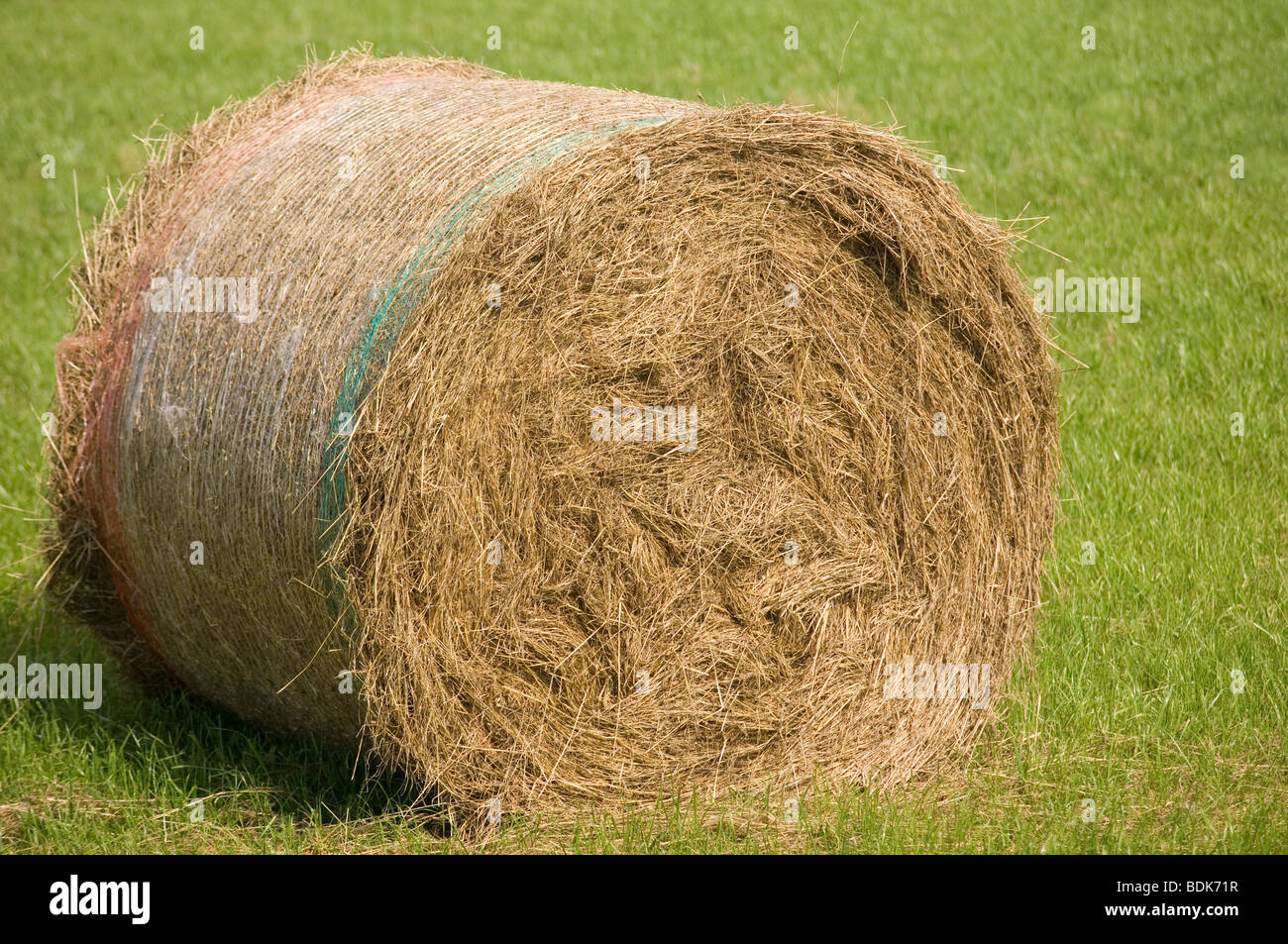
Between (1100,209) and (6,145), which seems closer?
(1100,209)

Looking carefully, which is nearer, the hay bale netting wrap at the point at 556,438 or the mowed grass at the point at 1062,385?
the hay bale netting wrap at the point at 556,438

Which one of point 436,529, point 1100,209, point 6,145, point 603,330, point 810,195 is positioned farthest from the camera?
point 6,145

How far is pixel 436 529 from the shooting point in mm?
4590

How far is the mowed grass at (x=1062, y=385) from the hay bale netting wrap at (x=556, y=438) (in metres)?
0.34

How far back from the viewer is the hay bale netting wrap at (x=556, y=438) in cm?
458

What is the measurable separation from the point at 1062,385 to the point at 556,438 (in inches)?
195

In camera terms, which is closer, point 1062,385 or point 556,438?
point 556,438

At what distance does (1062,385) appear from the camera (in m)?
8.83

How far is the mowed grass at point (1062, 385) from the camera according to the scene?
196 inches

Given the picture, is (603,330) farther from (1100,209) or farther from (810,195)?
(1100,209)

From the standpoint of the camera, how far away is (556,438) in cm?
494

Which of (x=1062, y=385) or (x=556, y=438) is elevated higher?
(x=1062, y=385)

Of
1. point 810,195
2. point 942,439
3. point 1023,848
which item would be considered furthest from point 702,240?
point 1023,848

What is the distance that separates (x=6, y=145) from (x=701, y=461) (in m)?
11.9
